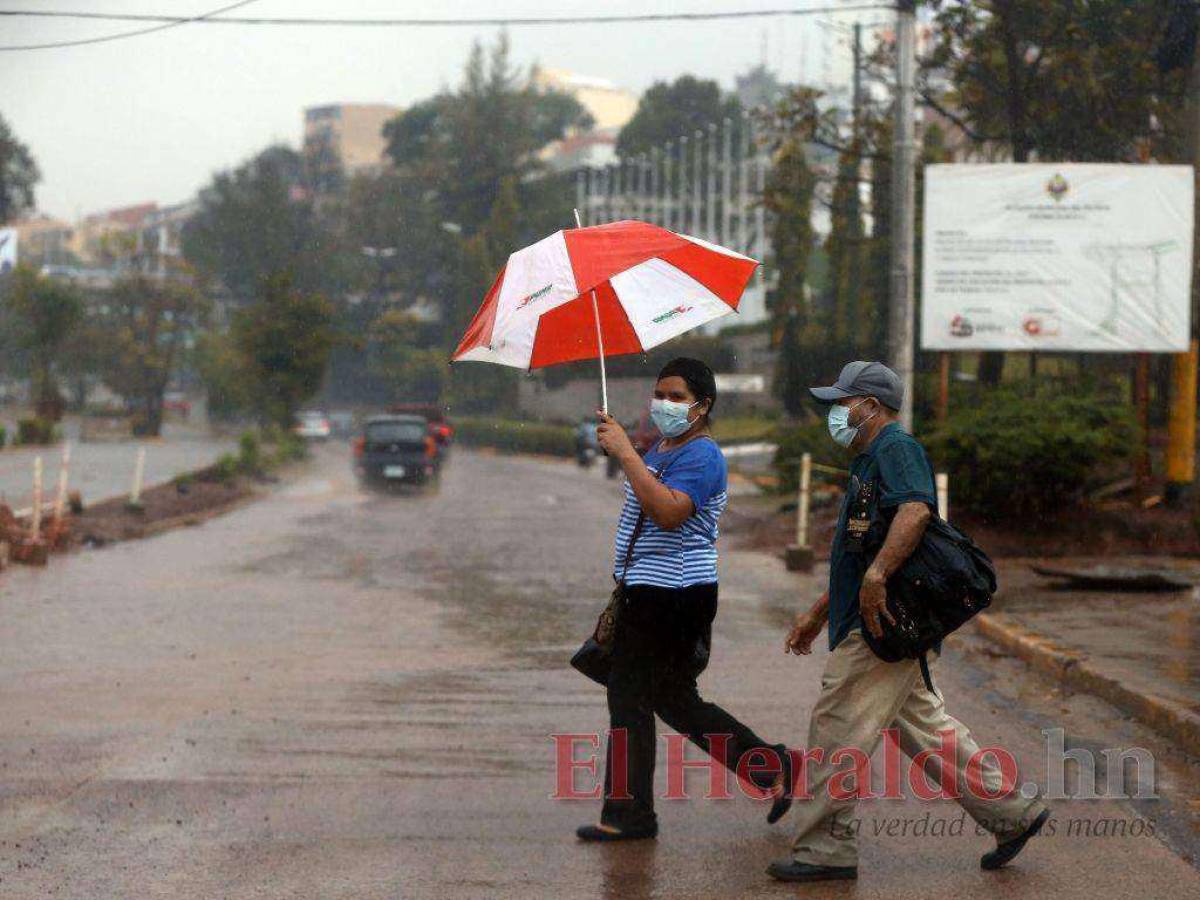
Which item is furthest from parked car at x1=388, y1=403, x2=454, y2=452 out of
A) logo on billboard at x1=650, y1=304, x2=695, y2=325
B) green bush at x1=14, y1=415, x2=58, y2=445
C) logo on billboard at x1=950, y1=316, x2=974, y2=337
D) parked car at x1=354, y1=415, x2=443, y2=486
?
logo on billboard at x1=650, y1=304, x2=695, y2=325

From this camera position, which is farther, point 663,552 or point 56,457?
point 56,457

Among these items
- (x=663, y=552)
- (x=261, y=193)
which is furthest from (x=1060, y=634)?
(x=261, y=193)

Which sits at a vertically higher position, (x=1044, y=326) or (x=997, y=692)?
(x=1044, y=326)

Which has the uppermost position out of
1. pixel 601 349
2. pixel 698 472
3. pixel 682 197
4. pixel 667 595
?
pixel 682 197

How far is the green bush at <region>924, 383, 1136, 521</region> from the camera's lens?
17438mm

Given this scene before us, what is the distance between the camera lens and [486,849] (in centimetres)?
593

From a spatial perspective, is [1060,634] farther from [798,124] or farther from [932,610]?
[798,124]

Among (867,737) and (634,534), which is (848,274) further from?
(867,737)

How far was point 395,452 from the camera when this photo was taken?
34719 millimetres

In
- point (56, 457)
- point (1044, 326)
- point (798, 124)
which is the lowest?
point (56, 457)

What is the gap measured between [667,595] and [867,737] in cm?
85

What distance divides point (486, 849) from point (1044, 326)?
1455 centimetres

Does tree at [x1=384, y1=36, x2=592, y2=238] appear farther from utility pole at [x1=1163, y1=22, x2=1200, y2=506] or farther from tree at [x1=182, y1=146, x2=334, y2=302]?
utility pole at [x1=1163, y1=22, x2=1200, y2=506]

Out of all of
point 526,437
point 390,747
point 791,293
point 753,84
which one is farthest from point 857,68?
point 753,84
